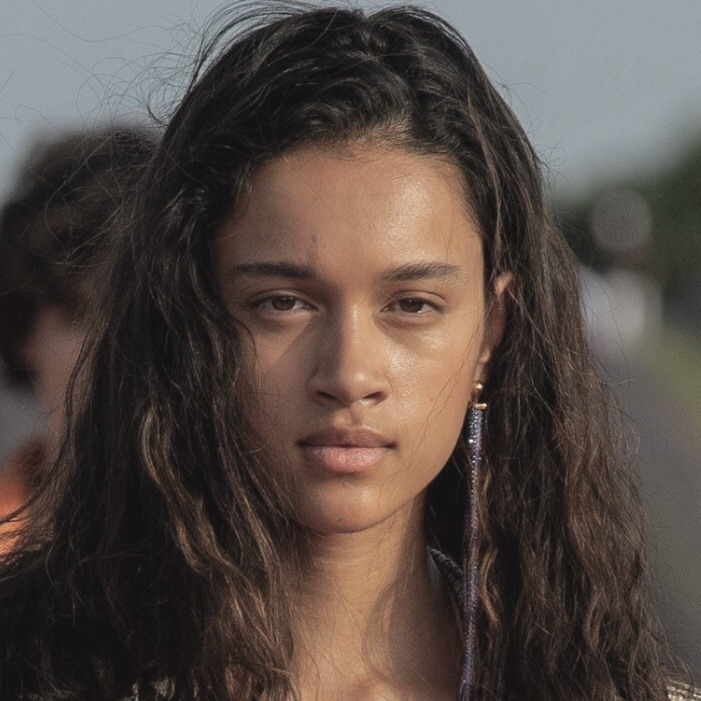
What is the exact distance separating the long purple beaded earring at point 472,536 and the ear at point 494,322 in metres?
0.04

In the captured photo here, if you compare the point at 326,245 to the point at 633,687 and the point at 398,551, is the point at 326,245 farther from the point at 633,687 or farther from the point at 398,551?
the point at 633,687

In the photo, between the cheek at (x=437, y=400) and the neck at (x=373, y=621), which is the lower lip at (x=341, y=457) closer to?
the cheek at (x=437, y=400)

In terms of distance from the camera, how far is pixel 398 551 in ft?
10.2

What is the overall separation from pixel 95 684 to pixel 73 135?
144 centimetres

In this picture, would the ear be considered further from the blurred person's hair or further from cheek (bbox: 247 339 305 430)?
the blurred person's hair

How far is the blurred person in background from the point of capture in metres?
3.54

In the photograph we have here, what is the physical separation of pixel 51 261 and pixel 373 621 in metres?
1.29

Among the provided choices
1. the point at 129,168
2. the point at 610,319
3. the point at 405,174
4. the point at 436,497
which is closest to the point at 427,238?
the point at 405,174

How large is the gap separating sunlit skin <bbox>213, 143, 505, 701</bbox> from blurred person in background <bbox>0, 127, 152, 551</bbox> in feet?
2.10

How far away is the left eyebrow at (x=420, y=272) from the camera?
2847 mm

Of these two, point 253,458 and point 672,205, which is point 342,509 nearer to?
point 253,458

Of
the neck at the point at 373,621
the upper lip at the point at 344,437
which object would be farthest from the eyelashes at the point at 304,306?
the neck at the point at 373,621

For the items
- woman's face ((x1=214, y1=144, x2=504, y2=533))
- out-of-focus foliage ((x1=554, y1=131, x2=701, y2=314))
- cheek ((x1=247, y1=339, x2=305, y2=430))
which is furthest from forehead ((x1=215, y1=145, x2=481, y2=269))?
out-of-focus foliage ((x1=554, y1=131, x2=701, y2=314))

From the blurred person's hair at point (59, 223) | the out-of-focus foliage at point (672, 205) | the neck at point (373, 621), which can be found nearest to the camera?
the neck at point (373, 621)
